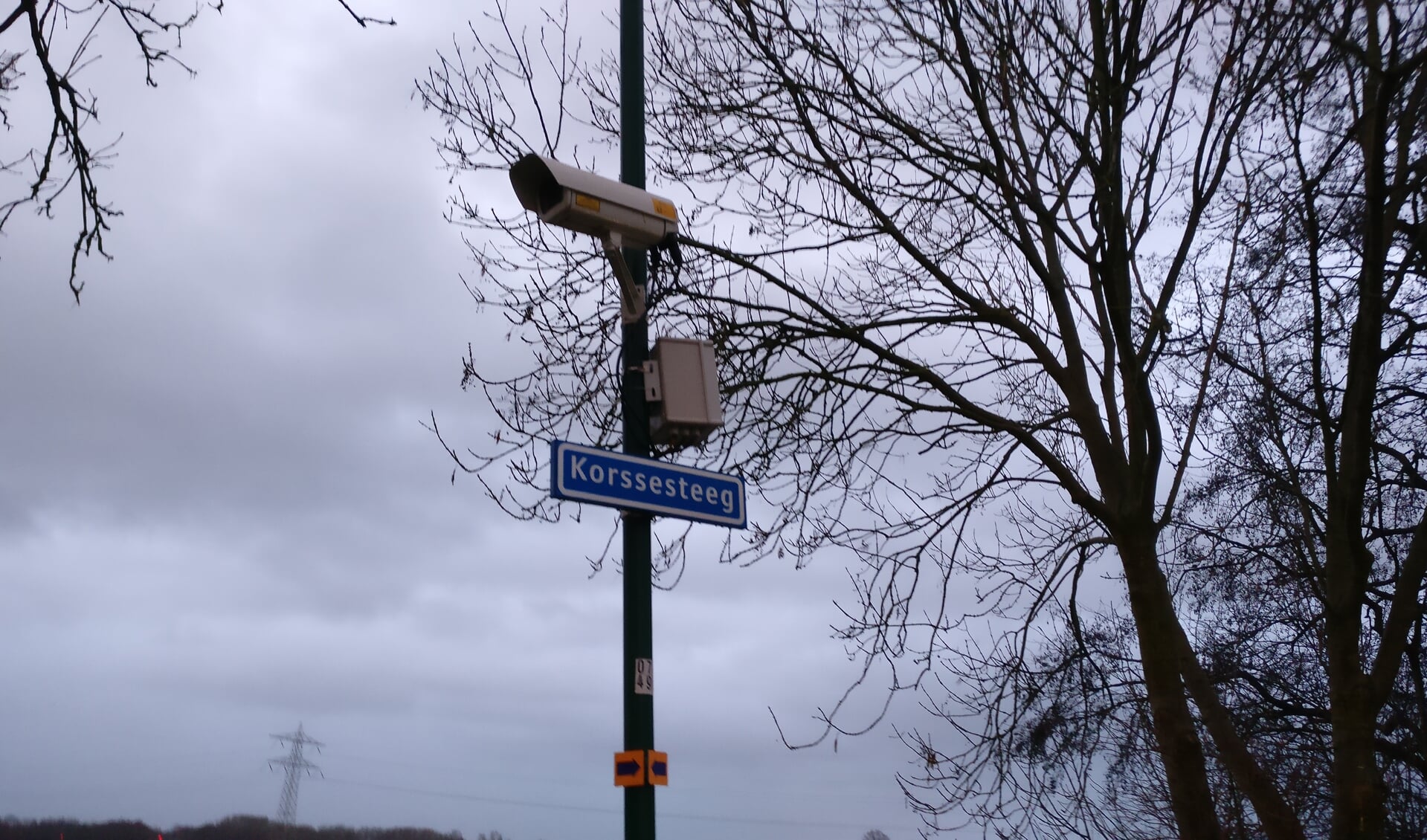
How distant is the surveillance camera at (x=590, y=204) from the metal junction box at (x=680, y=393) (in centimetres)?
50

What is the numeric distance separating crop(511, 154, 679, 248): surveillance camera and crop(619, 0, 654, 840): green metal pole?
1.66ft

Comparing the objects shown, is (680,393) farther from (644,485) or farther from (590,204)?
(590,204)

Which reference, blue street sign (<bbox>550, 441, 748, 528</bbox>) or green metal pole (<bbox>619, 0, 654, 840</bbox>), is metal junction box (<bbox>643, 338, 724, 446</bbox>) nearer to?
green metal pole (<bbox>619, 0, 654, 840</bbox>)

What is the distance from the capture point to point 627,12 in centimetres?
642

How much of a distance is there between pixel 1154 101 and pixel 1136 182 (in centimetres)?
64

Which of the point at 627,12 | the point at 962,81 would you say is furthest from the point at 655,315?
the point at 962,81

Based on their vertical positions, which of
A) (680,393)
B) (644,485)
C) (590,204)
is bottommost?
(644,485)

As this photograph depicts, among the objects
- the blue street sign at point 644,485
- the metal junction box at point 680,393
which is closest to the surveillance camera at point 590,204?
the metal junction box at point 680,393

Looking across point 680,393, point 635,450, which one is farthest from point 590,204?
point 635,450

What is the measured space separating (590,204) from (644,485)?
115 cm

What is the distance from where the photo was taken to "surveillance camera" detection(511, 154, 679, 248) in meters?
5.24

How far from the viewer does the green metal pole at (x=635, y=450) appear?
16.3 ft

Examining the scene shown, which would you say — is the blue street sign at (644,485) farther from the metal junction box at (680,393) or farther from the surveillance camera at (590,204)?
the surveillance camera at (590,204)

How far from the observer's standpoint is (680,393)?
5.56 meters
